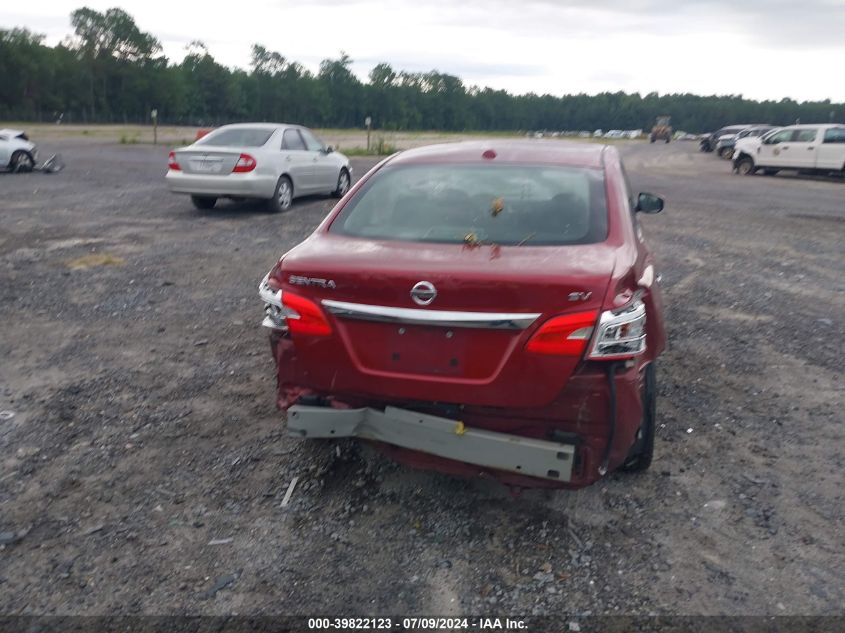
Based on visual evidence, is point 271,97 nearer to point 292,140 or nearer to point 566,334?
point 292,140

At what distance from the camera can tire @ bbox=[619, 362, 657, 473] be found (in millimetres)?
3748

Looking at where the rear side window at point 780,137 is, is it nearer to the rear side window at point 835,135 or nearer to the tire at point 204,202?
the rear side window at point 835,135

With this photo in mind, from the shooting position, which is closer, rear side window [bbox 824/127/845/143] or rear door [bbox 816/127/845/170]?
rear door [bbox 816/127/845/170]

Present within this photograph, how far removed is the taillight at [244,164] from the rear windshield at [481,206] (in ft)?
28.0

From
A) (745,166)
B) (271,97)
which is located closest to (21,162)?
(745,166)

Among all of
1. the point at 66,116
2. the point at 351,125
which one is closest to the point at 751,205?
the point at 66,116

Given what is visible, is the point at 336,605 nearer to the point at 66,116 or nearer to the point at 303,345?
the point at 303,345

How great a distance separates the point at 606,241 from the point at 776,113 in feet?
453

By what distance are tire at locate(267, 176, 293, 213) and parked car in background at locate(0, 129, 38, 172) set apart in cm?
1112

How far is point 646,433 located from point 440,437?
1175 millimetres

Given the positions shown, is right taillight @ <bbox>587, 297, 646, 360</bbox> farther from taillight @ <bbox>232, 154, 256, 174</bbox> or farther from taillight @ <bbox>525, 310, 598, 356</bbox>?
taillight @ <bbox>232, 154, 256, 174</bbox>

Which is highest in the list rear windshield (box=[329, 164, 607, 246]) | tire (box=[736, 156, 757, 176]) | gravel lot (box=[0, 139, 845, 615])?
rear windshield (box=[329, 164, 607, 246])

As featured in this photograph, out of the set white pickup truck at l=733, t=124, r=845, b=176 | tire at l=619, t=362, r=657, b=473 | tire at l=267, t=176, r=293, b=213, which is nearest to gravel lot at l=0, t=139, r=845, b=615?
tire at l=619, t=362, r=657, b=473

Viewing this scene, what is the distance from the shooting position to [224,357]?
588 cm
